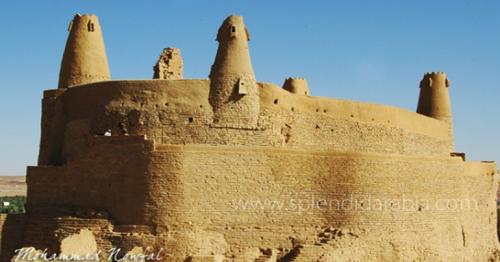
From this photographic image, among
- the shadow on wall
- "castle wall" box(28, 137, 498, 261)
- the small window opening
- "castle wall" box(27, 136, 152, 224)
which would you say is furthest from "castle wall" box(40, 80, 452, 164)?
the small window opening

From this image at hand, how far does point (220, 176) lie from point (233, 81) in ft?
9.26

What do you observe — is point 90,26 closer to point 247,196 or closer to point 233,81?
point 233,81

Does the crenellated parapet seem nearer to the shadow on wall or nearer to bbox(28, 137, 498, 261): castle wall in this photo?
bbox(28, 137, 498, 261): castle wall

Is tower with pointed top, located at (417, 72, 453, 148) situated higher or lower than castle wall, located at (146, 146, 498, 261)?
higher

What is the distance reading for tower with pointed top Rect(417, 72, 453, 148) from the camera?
96.2 ft

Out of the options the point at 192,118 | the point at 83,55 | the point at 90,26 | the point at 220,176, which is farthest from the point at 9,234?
the point at 90,26

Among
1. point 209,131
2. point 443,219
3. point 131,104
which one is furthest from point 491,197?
point 131,104

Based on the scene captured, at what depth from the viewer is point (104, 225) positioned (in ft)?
60.1

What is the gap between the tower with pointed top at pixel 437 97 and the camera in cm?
2933

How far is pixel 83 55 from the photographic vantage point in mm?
23062

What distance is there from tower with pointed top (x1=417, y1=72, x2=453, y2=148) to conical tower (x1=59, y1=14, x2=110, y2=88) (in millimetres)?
13476

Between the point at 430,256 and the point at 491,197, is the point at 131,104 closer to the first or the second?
the point at 430,256

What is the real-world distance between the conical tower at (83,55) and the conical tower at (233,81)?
16.0 ft

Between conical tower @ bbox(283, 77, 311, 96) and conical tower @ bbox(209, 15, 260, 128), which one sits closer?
conical tower @ bbox(209, 15, 260, 128)
